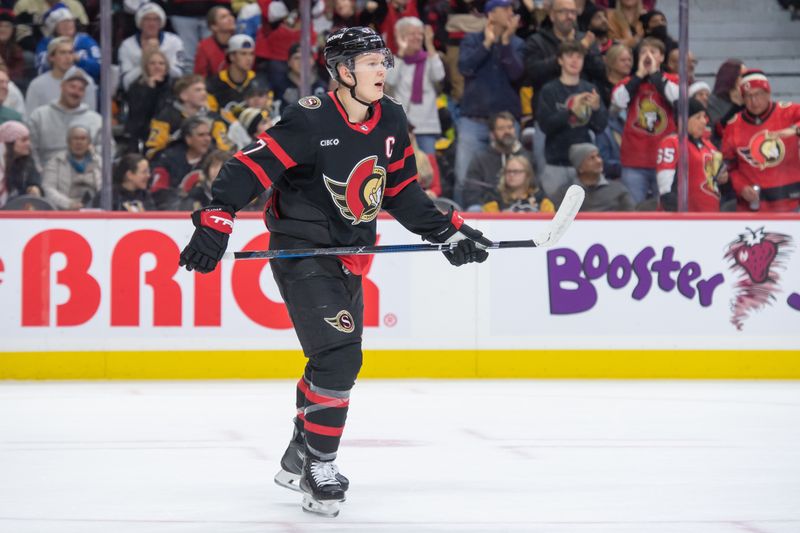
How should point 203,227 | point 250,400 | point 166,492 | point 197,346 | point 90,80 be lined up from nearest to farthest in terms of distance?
point 203,227
point 166,492
point 250,400
point 197,346
point 90,80

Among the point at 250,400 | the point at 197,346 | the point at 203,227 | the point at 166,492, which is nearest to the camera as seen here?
the point at 203,227

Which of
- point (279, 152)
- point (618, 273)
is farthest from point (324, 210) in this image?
point (618, 273)

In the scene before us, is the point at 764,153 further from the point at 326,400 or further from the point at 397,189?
the point at 326,400

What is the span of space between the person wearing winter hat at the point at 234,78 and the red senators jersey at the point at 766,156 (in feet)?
9.17

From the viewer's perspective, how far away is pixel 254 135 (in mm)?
8086

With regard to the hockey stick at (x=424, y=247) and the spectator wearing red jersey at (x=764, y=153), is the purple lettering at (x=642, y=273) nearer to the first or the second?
the spectator wearing red jersey at (x=764, y=153)

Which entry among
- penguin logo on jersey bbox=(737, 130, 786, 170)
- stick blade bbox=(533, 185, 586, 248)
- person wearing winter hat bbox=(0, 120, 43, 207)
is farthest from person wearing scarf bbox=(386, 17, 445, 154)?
stick blade bbox=(533, 185, 586, 248)

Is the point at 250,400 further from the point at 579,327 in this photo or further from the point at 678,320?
the point at 678,320

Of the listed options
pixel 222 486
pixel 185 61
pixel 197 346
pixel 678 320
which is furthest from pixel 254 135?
pixel 222 486

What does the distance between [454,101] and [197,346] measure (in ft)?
7.31

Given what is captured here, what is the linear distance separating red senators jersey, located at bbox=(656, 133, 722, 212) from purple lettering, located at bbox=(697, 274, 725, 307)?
437 mm

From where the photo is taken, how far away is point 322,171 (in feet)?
12.9

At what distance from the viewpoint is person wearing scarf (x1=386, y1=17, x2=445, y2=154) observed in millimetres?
8352

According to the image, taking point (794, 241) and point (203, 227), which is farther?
point (794, 241)
